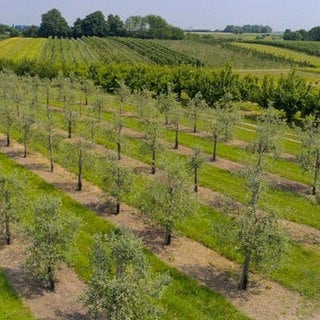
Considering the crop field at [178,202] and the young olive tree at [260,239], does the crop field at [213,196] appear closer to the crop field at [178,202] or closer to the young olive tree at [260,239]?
the crop field at [178,202]

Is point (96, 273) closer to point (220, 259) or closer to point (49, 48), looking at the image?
point (220, 259)

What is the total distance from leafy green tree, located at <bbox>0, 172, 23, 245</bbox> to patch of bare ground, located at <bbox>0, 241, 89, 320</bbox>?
259 centimetres

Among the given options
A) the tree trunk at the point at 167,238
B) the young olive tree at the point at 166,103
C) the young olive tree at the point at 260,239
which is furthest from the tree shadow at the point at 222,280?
the young olive tree at the point at 166,103

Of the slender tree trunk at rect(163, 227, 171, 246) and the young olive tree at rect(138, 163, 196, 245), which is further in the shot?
the slender tree trunk at rect(163, 227, 171, 246)

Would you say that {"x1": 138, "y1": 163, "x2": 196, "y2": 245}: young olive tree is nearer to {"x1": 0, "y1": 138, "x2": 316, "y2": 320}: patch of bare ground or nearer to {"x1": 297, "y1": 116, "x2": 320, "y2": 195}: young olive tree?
{"x1": 0, "y1": 138, "x2": 316, "y2": 320}: patch of bare ground

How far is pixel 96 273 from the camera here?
2425 cm

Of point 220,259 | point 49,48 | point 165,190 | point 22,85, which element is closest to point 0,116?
point 22,85

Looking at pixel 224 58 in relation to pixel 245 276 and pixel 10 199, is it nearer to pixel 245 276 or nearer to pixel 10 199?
pixel 10 199

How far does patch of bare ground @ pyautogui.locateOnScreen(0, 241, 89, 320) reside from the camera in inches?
1142

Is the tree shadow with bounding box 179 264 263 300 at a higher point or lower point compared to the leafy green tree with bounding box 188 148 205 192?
lower

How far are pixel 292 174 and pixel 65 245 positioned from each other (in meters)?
32.2

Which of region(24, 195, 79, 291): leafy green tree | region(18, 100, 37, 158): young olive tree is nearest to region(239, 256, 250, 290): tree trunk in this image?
region(24, 195, 79, 291): leafy green tree

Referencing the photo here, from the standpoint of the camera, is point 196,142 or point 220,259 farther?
point 196,142

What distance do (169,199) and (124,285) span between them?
14236 mm
